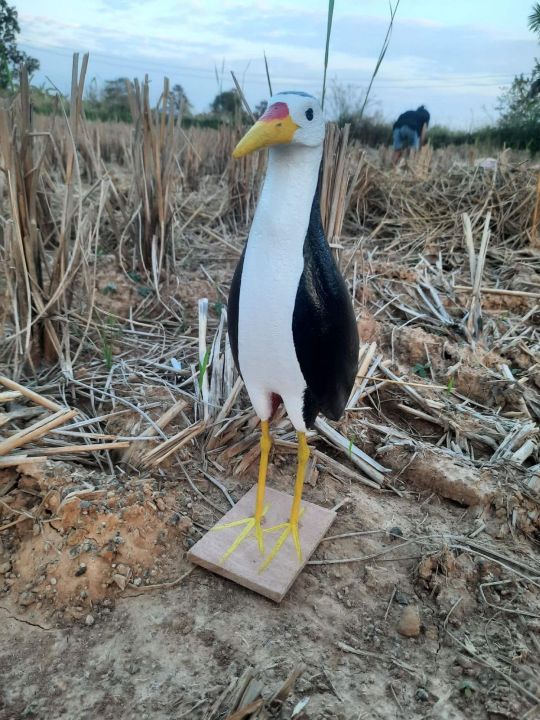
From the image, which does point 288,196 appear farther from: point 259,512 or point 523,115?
Result: point 523,115

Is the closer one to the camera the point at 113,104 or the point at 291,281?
the point at 291,281

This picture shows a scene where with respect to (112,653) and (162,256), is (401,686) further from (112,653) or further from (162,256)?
(162,256)

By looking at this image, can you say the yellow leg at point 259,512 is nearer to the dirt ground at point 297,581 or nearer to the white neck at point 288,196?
the dirt ground at point 297,581

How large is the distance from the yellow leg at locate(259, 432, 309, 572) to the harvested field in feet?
0.34

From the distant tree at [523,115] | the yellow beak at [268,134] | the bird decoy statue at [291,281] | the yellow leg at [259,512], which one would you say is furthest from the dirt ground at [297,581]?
the distant tree at [523,115]

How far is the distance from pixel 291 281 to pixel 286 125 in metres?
0.33

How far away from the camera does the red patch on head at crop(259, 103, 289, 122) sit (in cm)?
110

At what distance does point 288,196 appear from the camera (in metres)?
1.17

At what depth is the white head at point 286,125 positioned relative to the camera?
3.59 ft

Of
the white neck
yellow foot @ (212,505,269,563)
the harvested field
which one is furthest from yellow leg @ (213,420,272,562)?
the white neck

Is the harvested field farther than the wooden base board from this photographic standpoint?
No

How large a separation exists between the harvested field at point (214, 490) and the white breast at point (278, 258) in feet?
2.16

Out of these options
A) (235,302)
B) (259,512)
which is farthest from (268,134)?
(259,512)

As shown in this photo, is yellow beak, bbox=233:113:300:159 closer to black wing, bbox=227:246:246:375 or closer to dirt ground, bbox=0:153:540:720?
black wing, bbox=227:246:246:375
